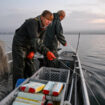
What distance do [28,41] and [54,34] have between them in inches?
51.1

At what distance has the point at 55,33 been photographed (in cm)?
420

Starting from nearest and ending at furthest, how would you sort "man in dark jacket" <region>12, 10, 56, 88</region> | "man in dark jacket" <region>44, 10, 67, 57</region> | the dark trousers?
"man in dark jacket" <region>12, 10, 56, 88</region> < the dark trousers < "man in dark jacket" <region>44, 10, 67, 57</region>

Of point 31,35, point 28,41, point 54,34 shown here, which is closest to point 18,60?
point 28,41

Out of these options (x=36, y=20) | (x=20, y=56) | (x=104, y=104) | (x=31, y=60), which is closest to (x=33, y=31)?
(x=36, y=20)

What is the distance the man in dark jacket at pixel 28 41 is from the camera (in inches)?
108

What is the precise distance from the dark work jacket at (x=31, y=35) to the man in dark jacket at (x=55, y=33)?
3.61ft

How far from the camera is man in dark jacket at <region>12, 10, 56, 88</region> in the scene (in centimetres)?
274

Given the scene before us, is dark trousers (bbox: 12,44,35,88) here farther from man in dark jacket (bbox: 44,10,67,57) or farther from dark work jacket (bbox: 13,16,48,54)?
man in dark jacket (bbox: 44,10,67,57)

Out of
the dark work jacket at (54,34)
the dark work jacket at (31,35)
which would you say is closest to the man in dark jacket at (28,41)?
the dark work jacket at (31,35)

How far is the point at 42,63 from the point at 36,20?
7.63 ft

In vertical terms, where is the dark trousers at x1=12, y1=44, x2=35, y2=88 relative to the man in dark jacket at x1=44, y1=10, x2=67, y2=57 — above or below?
below

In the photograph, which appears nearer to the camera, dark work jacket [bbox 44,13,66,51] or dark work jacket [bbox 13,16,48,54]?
dark work jacket [bbox 13,16,48,54]

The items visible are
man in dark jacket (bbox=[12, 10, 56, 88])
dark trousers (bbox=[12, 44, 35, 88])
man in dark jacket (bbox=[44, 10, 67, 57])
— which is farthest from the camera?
man in dark jacket (bbox=[44, 10, 67, 57])

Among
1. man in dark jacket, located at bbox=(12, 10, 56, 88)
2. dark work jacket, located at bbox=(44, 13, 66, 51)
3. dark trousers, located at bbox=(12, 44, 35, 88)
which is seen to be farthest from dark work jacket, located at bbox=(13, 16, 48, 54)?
dark work jacket, located at bbox=(44, 13, 66, 51)
